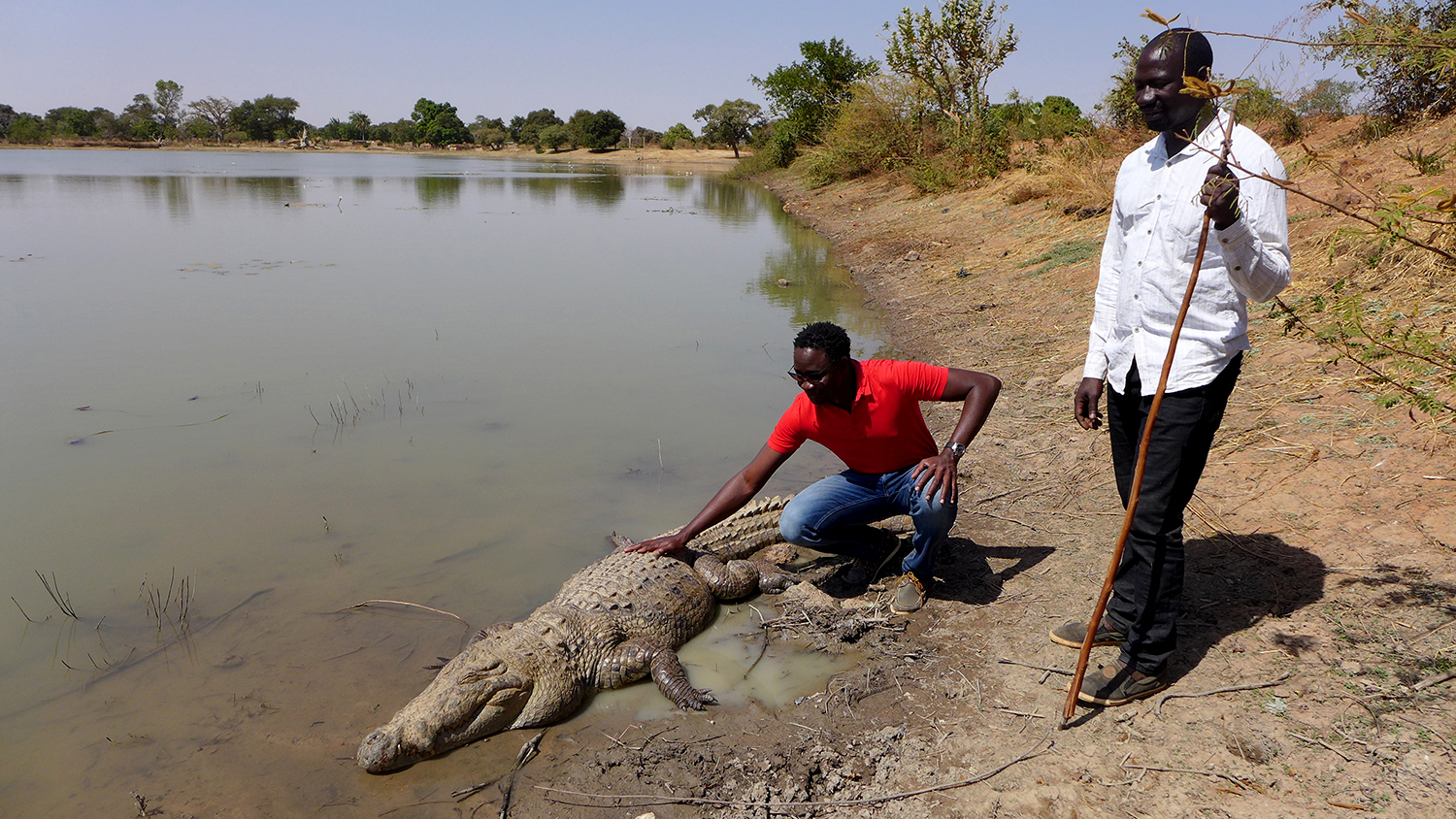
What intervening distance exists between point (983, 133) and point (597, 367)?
1453 cm

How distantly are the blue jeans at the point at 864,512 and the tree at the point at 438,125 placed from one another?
316 ft

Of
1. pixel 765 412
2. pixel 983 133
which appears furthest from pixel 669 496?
pixel 983 133

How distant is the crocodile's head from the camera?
3.26 metres

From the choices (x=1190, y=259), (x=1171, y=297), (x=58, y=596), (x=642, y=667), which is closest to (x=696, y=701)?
(x=642, y=667)

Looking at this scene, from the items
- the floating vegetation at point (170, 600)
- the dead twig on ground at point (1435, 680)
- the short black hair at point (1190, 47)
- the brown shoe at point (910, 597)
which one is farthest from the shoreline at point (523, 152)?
the dead twig on ground at point (1435, 680)

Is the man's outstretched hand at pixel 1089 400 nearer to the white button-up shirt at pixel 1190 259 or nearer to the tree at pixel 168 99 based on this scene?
the white button-up shirt at pixel 1190 259

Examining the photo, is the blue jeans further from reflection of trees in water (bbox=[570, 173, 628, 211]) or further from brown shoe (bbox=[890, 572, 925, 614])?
reflection of trees in water (bbox=[570, 173, 628, 211])

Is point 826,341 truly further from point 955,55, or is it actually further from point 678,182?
point 678,182

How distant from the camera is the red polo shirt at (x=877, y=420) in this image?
3.64 metres

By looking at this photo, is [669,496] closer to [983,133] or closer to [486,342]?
[486,342]

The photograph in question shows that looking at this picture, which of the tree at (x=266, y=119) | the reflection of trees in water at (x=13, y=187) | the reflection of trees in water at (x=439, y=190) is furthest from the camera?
the tree at (x=266, y=119)

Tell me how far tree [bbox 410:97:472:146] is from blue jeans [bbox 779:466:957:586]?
96213 millimetres

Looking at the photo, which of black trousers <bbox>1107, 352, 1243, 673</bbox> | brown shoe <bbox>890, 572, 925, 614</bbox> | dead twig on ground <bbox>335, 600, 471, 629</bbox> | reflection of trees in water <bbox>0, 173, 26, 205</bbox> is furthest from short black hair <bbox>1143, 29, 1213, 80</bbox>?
reflection of trees in water <bbox>0, 173, 26, 205</bbox>

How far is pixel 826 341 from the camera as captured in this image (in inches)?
138
